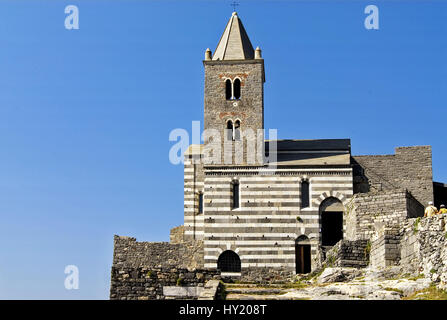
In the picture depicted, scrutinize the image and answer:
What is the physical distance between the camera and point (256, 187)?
150 feet

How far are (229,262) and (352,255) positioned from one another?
14927mm

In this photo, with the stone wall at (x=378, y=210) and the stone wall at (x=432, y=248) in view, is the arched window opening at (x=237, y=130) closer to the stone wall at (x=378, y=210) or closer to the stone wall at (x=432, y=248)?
the stone wall at (x=378, y=210)

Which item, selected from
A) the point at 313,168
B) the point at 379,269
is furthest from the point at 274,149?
the point at 379,269

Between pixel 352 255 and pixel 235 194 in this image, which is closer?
pixel 352 255

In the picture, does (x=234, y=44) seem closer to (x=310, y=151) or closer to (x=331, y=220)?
(x=310, y=151)

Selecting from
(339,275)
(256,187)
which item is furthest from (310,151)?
(339,275)

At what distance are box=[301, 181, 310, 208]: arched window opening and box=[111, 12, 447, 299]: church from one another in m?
0.06

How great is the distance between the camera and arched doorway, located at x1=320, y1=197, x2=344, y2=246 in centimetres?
4503

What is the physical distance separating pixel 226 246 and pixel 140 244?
18.6 ft

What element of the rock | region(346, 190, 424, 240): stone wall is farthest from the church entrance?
the rock

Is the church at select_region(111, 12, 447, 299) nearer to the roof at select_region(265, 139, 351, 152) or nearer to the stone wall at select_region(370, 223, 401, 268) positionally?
the roof at select_region(265, 139, 351, 152)
